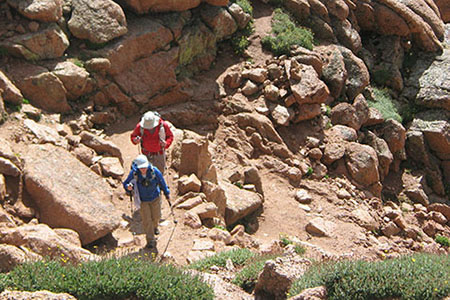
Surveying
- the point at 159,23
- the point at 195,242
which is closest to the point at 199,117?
the point at 159,23

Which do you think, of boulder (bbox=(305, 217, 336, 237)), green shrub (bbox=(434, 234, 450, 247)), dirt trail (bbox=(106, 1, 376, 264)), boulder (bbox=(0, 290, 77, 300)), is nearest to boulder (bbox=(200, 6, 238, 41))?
dirt trail (bbox=(106, 1, 376, 264))

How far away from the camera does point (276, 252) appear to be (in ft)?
35.0

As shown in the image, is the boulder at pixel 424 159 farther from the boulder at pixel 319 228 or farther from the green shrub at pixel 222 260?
the green shrub at pixel 222 260

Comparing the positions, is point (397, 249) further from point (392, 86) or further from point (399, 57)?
point (399, 57)

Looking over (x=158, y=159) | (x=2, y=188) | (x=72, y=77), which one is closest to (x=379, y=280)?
(x=158, y=159)

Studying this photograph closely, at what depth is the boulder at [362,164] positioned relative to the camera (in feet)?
55.6

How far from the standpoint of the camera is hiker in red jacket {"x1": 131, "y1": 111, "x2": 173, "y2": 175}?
456 inches

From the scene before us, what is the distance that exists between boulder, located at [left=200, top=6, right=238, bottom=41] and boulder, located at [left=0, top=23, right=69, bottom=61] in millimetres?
5301

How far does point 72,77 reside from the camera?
45.6 ft

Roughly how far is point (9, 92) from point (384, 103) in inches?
555

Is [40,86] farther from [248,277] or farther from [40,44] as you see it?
[248,277]

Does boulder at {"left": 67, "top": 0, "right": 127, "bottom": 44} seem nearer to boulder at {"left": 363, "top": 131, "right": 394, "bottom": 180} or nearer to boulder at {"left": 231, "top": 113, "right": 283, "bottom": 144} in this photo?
boulder at {"left": 231, "top": 113, "right": 283, "bottom": 144}

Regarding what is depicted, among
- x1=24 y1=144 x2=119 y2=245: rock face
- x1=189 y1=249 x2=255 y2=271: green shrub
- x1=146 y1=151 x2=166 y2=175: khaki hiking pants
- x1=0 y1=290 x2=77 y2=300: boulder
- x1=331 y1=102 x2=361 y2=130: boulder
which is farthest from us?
x1=331 y1=102 x2=361 y2=130: boulder

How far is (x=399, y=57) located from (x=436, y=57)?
5.20 feet
